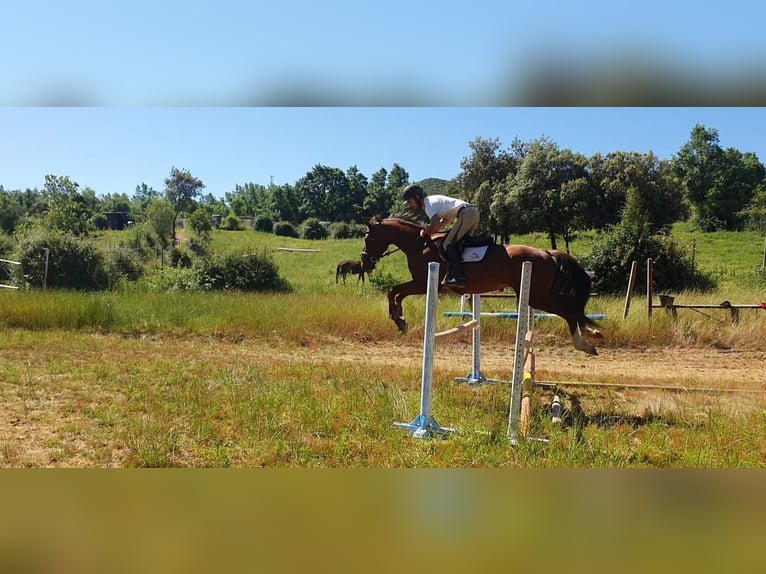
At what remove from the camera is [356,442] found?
4.17m

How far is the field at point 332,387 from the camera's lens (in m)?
4.02

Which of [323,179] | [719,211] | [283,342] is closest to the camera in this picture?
[283,342]

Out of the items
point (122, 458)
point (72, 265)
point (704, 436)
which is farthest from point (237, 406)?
point (72, 265)

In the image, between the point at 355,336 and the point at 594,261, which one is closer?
the point at 355,336

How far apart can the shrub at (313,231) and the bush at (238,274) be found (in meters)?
19.0

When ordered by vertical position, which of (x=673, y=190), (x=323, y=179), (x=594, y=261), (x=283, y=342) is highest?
(x=323, y=179)

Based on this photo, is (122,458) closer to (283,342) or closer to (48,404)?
(48,404)

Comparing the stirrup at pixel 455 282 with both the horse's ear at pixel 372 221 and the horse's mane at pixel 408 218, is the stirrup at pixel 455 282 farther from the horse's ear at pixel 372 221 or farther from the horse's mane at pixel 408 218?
the horse's ear at pixel 372 221

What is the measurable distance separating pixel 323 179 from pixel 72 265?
34.7m

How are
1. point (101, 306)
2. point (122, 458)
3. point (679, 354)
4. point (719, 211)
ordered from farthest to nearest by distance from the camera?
point (719, 211) → point (101, 306) → point (679, 354) → point (122, 458)

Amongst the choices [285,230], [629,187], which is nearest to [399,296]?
[629,187]

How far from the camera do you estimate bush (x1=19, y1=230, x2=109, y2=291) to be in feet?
52.1

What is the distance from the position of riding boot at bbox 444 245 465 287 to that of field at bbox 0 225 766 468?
1.25 m

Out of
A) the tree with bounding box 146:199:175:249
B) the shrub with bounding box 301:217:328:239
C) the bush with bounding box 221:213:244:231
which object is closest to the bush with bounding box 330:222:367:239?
the shrub with bounding box 301:217:328:239
